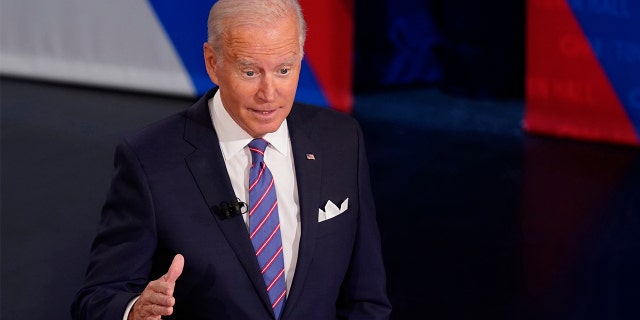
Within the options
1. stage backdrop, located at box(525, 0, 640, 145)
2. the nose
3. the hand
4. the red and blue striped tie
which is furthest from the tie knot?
stage backdrop, located at box(525, 0, 640, 145)

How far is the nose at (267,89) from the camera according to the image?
1.63m

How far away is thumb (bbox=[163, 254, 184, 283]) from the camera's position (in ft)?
5.08

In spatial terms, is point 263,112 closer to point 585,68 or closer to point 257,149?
point 257,149

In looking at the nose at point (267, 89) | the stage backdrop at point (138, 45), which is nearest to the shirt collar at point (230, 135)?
the nose at point (267, 89)

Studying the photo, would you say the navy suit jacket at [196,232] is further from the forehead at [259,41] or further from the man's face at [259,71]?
the forehead at [259,41]

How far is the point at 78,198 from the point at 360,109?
98.2 inches

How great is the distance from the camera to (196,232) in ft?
5.57

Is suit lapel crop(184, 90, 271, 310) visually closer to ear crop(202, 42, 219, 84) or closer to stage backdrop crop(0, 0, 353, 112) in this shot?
ear crop(202, 42, 219, 84)

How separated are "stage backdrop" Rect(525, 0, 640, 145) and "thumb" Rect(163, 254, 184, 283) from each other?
174 inches

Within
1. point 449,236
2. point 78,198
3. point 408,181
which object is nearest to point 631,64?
Answer: point 408,181

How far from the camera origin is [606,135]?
5715 mm

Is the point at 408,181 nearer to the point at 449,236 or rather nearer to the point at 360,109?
the point at 449,236

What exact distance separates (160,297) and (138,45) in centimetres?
559

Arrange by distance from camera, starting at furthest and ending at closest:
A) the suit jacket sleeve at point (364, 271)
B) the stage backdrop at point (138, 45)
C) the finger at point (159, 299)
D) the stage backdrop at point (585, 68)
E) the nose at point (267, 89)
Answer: the stage backdrop at point (138, 45), the stage backdrop at point (585, 68), the suit jacket sleeve at point (364, 271), the nose at point (267, 89), the finger at point (159, 299)
